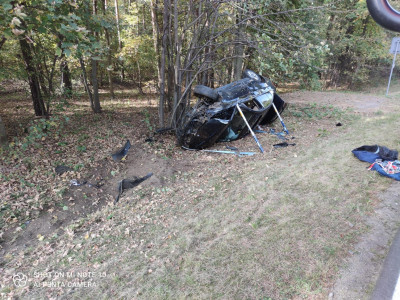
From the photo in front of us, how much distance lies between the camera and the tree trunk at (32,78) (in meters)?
7.05

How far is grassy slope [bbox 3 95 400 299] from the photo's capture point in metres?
2.51

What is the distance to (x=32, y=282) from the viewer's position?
9.49 ft

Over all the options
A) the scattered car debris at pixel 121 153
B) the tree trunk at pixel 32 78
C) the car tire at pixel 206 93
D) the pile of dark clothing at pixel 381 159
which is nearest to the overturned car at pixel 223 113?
the car tire at pixel 206 93

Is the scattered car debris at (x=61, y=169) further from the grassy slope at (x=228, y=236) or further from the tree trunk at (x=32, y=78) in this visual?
the tree trunk at (x=32, y=78)

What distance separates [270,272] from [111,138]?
6340 millimetres

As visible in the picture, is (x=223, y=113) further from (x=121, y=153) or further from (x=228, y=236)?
(x=228, y=236)

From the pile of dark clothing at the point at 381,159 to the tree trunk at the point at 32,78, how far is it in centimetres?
907

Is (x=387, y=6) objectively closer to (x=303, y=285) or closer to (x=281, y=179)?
(x=303, y=285)

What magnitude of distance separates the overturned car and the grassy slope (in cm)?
152

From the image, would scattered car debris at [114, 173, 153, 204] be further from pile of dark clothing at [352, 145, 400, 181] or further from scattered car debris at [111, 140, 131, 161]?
pile of dark clothing at [352, 145, 400, 181]

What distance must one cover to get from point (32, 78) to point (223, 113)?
20.3 feet

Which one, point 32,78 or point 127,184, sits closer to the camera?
point 127,184

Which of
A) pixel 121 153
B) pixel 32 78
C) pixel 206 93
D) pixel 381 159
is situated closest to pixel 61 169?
pixel 121 153

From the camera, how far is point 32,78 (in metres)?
7.59
